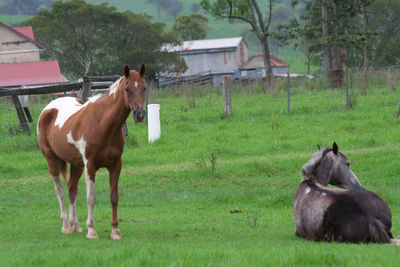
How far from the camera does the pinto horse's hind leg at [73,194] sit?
27.9 feet

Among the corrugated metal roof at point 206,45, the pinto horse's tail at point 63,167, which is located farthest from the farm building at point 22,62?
the pinto horse's tail at point 63,167

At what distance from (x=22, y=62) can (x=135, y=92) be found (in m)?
48.6

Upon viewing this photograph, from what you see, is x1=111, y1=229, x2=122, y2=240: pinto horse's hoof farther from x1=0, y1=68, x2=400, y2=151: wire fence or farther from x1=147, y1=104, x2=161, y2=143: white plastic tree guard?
x1=0, y1=68, x2=400, y2=151: wire fence

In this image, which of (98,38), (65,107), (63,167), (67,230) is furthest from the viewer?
(98,38)

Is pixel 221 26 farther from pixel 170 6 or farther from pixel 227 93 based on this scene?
pixel 227 93

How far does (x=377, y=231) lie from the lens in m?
6.64

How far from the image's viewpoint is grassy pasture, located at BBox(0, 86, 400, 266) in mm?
5809

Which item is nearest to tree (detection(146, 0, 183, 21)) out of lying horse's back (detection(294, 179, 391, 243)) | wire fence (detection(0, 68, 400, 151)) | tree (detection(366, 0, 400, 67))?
tree (detection(366, 0, 400, 67))

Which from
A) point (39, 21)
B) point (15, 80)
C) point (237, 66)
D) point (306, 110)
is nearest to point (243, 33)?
point (237, 66)

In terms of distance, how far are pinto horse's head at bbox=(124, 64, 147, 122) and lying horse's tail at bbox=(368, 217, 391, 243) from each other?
9.50ft

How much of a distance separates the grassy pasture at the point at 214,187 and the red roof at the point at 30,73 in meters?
25.4

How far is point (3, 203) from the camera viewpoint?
452 inches

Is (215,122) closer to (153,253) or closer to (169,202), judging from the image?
(169,202)

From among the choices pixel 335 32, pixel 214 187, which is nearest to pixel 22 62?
pixel 335 32
